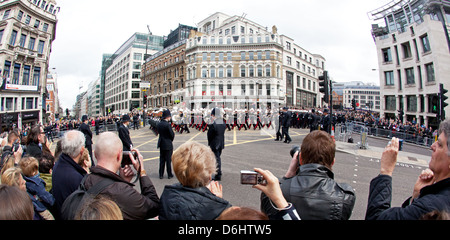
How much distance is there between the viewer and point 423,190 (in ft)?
5.33

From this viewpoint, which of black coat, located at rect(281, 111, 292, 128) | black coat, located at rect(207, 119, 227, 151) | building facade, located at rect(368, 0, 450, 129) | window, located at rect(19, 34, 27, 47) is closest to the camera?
black coat, located at rect(207, 119, 227, 151)

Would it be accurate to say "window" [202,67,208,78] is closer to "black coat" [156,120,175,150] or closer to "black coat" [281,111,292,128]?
"black coat" [281,111,292,128]

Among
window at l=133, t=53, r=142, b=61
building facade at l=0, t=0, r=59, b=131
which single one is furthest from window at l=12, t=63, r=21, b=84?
window at l=133, t=53, r=142, b=61

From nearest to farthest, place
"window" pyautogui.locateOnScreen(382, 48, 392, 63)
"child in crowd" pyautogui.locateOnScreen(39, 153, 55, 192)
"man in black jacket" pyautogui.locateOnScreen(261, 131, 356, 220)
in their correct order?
"man in black jacket" pyautogui.locateOnScreen(261, 131, 356, 220) < "child in crowd" pyautogui.locateOnScreen(39, 153, 55, 192) < "window" pyautogui.locateOnScreen(382, 48, 392, 63)

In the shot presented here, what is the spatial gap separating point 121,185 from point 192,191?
0.70 meters

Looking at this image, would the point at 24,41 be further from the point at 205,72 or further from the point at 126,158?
the point at 126,158

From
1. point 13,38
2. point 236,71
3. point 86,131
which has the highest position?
point 236,71

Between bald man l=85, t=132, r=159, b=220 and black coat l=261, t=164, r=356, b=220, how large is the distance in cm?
107

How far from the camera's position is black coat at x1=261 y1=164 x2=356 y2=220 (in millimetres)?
1757

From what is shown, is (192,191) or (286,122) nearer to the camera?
(192,191)

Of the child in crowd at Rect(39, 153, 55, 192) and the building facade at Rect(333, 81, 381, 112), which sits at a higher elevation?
the building facade at Rect(333, 81, 381, 112)

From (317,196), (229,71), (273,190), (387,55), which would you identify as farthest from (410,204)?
(229,71)

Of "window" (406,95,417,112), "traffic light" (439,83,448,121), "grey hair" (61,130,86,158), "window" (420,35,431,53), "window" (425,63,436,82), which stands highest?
"window" (420,35,431,53)
